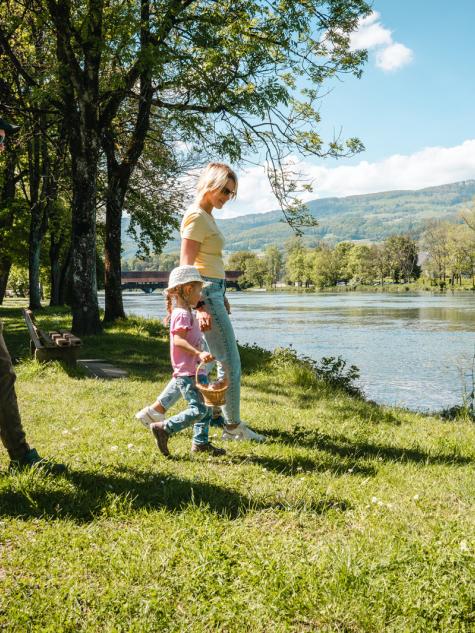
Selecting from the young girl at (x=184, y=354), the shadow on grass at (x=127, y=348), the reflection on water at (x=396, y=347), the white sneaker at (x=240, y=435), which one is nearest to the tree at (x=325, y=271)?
the reflection on water at (x=396, y=347)

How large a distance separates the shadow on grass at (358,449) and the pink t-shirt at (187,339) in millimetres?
1332

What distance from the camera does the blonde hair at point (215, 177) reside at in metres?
4.80

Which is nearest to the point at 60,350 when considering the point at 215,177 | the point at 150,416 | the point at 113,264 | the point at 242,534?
the point at 150,416

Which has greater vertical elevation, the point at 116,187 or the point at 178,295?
the point at 116,187

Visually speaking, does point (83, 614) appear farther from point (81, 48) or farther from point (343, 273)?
point (343, 273)

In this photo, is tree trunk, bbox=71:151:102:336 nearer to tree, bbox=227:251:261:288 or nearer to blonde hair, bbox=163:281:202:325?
blonde hair, bbox=163:281:202:325

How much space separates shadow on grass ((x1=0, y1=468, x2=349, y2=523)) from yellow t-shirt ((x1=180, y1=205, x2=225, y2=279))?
1844 mm

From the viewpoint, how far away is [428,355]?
16891 mm

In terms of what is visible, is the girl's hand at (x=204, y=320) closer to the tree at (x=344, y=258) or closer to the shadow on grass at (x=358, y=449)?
the shadow on grass at (x=358, y=449)

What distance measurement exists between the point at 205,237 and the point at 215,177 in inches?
20.7

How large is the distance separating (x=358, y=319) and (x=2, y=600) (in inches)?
1164

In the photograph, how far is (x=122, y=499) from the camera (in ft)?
12.5

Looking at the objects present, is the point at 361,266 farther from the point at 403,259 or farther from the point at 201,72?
the point at 201,72

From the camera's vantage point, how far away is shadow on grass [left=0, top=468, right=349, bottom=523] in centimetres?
360
